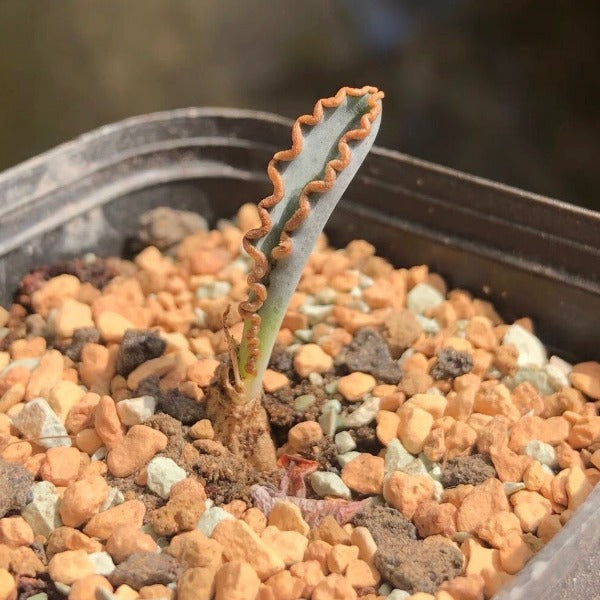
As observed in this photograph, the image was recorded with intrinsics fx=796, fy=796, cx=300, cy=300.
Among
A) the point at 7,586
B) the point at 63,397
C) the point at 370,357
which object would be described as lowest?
the point at 7,586

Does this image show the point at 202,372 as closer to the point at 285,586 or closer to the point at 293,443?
the point at 293,443

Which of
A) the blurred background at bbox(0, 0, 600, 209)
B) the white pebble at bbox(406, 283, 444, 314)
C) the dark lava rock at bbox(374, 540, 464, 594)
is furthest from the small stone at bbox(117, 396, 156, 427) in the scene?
the blurred background at bbox(0, 0, 600, 209)

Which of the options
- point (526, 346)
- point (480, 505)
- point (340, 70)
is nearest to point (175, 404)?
point (480, 505)

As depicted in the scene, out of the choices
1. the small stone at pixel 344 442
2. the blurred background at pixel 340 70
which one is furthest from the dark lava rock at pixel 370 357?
the blurred background at pixel 340 70

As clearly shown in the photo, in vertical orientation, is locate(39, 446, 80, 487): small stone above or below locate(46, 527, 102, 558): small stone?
above

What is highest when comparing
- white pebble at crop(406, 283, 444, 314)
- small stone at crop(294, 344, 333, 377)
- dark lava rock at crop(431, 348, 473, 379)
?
white pebble at crop(406, 283, 444, 314)

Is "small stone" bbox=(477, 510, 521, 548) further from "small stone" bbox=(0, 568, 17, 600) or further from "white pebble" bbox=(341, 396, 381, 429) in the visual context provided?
"small stone" bbox=(0, 568, 17, 600)
